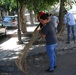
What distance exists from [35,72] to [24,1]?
708 centimetres

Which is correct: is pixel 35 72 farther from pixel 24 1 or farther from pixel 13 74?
pixel 24 1

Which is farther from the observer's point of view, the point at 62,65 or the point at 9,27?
the point at 9,27

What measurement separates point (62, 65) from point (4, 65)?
1973 millimetres

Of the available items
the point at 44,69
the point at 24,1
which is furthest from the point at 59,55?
the point at 24,1

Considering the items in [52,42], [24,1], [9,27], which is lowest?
[9,27]

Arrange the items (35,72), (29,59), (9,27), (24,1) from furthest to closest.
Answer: (9,27) < (24,1) < (29,59) < (35,72)

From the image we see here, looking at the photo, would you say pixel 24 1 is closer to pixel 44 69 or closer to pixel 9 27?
pixel 44 69

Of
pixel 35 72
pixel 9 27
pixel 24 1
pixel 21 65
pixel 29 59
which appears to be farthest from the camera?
pixel 9 27

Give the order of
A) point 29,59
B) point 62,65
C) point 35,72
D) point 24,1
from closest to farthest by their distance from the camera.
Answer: point 35,72
point 62,65
point 29,59
point 24,1

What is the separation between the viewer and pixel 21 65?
7.24 meters

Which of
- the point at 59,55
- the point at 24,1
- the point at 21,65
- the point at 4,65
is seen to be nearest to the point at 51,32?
the point at 21,65

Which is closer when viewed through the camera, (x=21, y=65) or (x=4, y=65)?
(x=21, y=65)

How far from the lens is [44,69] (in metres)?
8.06

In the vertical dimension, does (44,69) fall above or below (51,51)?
below
